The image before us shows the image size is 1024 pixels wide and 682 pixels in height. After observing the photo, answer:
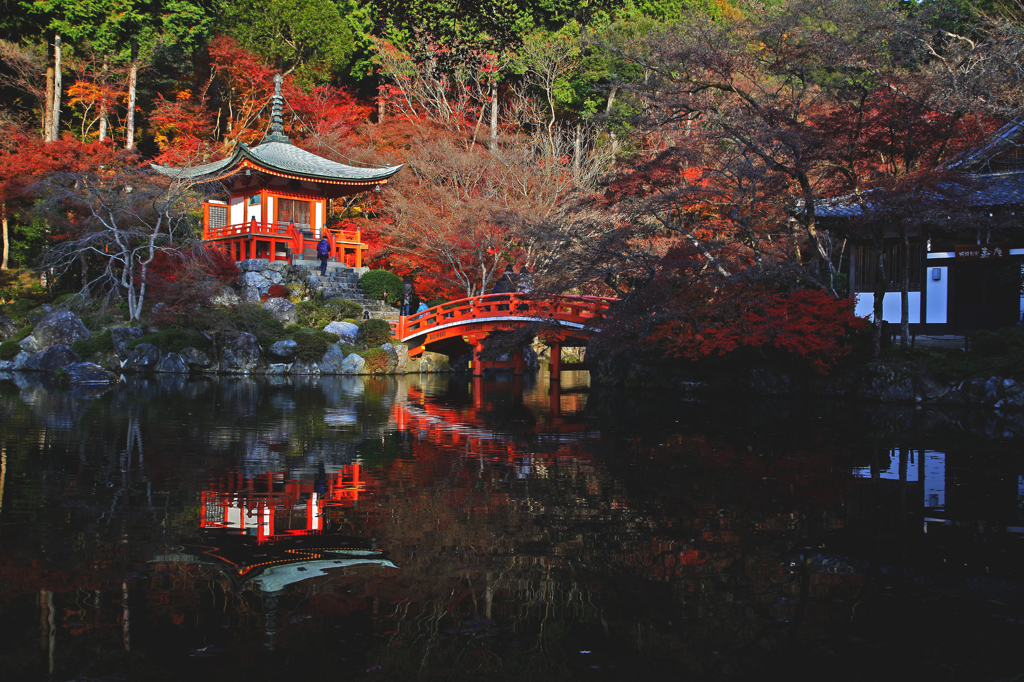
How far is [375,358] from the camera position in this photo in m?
22.6

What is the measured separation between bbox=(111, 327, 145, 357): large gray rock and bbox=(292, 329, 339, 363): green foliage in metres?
4.14

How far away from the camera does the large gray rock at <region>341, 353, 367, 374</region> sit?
22.3 m

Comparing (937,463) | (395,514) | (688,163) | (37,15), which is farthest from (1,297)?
(937,463)

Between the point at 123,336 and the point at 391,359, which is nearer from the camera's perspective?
the point at 123,336

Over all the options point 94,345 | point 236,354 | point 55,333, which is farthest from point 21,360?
point 236,354

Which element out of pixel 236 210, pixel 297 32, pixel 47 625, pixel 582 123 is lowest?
pixel 47 625

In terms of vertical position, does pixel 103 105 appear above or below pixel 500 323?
above

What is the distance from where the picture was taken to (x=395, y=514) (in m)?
5.84

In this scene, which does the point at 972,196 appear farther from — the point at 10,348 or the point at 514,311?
the point at 10,348

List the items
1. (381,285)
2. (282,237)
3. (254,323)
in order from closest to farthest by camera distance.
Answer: (254,323), (381,285), (282,237)

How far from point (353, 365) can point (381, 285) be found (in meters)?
4.70

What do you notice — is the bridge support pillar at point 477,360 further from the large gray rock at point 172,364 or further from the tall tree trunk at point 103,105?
the tall tree trunk at point 103,105

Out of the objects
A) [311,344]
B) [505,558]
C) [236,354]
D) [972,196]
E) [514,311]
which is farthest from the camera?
[311,344]

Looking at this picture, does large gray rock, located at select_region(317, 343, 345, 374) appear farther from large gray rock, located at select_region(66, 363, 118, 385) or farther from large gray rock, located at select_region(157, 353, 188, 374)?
large gray rock, located at select_region(66, 363, 118, 385)
